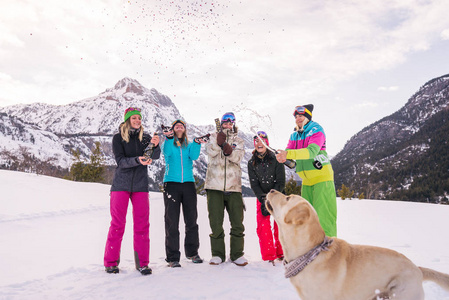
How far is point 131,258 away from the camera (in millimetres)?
6082

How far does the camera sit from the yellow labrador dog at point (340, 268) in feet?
8.01

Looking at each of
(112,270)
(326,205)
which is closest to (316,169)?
(326,205)

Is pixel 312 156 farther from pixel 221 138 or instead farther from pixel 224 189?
pixel 224 189

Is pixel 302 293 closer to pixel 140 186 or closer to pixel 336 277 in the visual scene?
pixel 336 277

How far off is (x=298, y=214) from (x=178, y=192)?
3.15 meters

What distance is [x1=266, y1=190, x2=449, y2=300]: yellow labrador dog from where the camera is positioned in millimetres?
2441

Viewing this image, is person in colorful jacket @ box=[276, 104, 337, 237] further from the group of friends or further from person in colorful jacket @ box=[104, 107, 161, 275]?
person in colorful jacket @ box=[104, 107, 161, 275]

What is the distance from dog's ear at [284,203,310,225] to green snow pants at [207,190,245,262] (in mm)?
2765

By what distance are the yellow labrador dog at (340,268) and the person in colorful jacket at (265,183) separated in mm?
2589

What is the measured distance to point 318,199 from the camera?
13.8ft

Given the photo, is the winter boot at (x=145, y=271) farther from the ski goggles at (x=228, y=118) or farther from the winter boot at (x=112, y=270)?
the ski goggles at (x=228, y=118)

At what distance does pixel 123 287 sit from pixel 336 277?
3.09 m

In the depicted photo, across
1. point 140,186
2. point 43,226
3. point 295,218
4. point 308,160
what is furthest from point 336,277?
point 43,226

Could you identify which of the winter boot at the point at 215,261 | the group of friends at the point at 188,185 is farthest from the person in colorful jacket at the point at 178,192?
the winter boot at the point at 215,261
